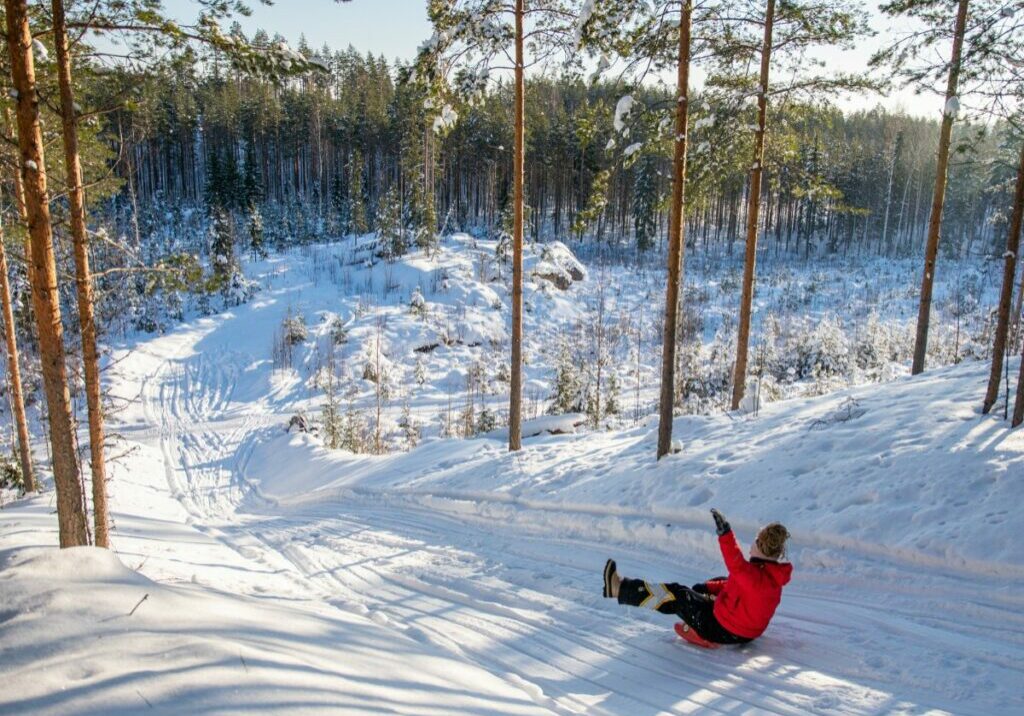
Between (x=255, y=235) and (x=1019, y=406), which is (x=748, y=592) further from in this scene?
(x=255, y=235)

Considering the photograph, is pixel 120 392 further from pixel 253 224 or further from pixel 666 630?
pixel 666 630

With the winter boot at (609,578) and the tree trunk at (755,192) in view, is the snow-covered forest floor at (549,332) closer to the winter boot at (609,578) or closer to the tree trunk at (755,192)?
the tree trunk at (755,192)

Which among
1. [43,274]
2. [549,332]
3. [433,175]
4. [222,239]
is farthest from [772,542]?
[433,175]

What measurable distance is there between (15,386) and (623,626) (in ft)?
48.1

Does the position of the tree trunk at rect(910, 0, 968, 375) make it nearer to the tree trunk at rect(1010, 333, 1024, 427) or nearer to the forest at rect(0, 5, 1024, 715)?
the forest at rect(0, 5, 1024, 715)

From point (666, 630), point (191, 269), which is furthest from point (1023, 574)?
point (191, 269)

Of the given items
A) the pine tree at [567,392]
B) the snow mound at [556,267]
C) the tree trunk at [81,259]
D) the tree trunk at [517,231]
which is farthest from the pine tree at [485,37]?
the snow mound at [556,267]

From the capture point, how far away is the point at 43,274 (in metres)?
5.54

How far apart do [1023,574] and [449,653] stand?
5038 mm

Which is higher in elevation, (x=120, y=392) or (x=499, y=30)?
(x=499, y=30)

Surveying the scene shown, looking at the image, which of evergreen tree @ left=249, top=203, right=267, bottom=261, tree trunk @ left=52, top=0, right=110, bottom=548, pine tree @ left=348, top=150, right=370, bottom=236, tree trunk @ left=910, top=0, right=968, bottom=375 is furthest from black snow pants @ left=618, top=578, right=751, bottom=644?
pine tree @ left=348, top=150, right=370, bottom=236

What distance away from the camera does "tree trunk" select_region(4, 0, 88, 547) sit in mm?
5148

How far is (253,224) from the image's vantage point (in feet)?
136

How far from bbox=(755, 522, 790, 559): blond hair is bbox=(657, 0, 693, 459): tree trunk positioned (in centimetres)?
412
